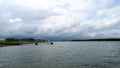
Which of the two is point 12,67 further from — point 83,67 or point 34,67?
point 83,67

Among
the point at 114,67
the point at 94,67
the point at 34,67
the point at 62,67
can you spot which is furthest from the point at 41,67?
the point at 114,67

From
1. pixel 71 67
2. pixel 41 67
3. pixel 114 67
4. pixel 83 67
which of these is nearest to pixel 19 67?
pixel 41 67

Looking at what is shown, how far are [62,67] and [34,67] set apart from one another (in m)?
5.84

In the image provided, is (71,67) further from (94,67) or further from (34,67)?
(34,67)

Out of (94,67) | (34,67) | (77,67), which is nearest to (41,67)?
(34,67)

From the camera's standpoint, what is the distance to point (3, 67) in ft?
122

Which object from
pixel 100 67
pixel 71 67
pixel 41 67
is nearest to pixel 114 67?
pixel 100 67

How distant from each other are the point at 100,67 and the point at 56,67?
919 cm

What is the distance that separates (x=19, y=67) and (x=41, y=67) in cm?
460

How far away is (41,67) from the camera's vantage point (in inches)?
1464

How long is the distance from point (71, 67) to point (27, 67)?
9.16 meters

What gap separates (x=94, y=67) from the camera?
123ft

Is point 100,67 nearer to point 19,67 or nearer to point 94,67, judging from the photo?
point 94,67

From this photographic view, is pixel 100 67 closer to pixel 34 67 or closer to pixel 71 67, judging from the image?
pixel 71 67
